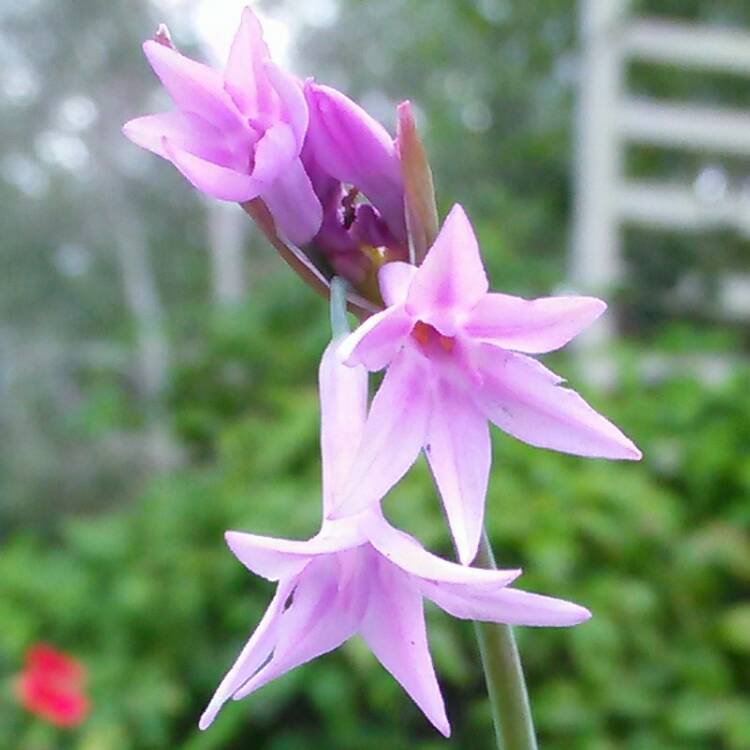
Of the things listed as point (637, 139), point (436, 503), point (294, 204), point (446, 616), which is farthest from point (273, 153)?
point (637, 139)

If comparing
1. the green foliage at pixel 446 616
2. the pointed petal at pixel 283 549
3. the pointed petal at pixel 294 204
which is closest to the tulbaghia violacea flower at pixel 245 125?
the pointed petal at pixel 294 204

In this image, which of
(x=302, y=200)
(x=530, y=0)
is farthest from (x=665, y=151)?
(x=302, y=200)

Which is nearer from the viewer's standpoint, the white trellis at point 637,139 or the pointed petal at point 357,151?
the pointed petal at point 357,151

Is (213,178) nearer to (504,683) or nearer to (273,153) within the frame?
(273,153)

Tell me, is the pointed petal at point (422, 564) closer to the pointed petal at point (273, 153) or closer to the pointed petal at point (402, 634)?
the pointed petal at point (402, 634)

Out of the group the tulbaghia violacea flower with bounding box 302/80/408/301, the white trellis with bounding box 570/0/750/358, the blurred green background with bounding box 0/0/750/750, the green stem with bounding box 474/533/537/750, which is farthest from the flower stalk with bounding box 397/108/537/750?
the white trellis with bounding box 570/0/750/358

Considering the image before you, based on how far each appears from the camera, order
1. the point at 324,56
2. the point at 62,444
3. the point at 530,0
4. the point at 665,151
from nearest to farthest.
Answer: the point at 665,151, the point at 62,444, the point at 530,0, the point at 324,56

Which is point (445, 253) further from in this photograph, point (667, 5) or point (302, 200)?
point (667, 5)
